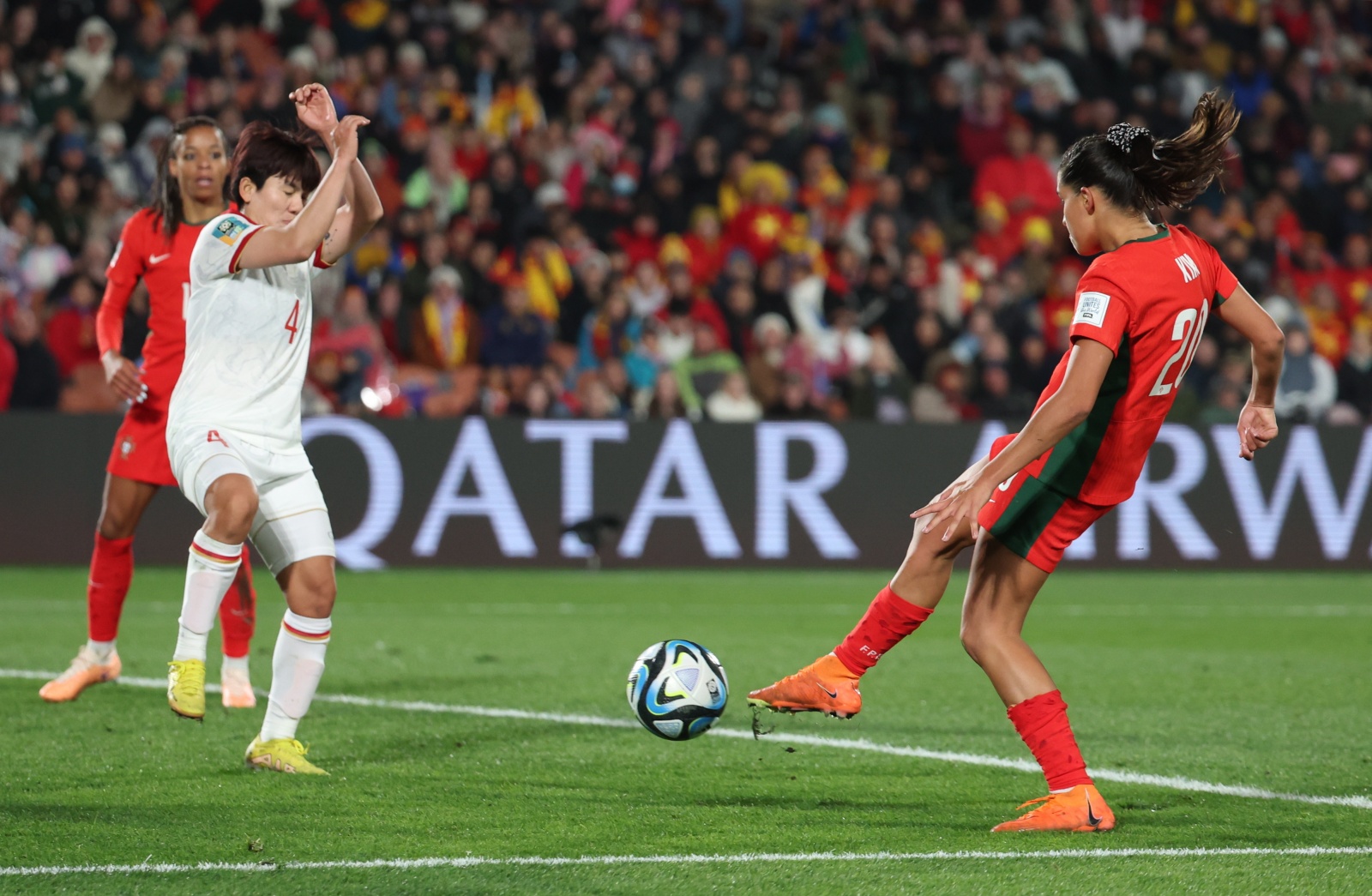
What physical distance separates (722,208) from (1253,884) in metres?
12.9

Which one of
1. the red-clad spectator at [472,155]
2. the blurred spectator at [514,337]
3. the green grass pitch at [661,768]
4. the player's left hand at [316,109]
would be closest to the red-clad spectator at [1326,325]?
the green grass pitch at [661,768]

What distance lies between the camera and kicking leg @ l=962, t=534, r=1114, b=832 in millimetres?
4391

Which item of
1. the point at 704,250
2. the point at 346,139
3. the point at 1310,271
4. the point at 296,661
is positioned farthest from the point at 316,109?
the point at 1310,271

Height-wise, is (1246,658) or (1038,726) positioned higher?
(1038,726)

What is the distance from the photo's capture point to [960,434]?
13.5m

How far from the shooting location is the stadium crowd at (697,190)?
46.0 ft

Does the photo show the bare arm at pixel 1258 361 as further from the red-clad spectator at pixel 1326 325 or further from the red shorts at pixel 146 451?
the red-clad spectator at pixel 1326 325

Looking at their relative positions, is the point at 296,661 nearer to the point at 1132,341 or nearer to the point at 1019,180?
the point at 1132,341

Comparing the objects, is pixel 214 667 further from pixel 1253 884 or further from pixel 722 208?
pixel 722 208

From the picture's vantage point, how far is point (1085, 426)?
446 centimetres

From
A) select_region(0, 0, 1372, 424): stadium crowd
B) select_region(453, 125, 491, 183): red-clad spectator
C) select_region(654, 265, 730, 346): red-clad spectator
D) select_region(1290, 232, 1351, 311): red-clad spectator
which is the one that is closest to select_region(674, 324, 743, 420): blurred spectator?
select_region(0, 0, 1372, 424): stadium crowd

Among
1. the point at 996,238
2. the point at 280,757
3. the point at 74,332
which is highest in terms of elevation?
the point at 996,238

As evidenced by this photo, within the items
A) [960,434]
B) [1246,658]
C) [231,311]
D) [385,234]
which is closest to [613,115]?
[385,234]

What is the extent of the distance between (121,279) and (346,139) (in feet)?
6.71
